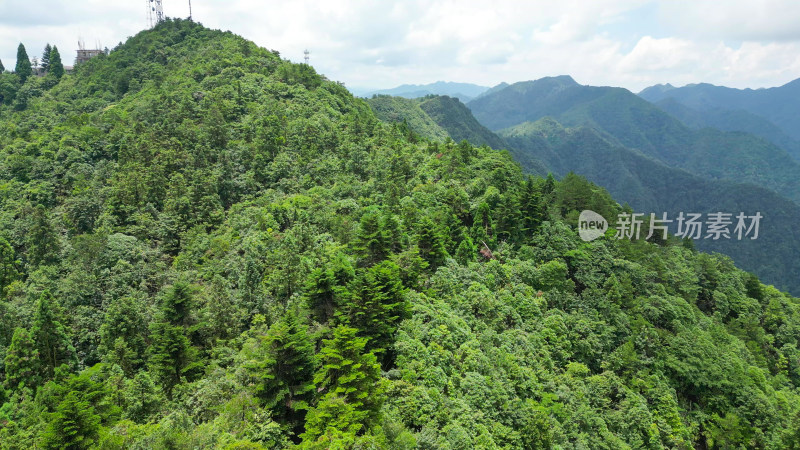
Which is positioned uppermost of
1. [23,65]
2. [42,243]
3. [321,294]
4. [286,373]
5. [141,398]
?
[23,65]

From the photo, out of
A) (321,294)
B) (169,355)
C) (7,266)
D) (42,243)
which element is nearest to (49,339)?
(169,355)

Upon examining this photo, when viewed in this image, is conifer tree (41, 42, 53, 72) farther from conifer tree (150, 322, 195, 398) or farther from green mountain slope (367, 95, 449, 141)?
conifer tree (150, 322, 195, 398)

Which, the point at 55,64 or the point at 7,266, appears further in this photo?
the point at 55,64

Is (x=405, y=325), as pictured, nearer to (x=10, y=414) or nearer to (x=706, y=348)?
(x=10, y=414)

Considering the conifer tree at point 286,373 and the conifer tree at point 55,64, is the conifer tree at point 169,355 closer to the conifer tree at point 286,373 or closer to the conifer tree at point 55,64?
the conifer tree at point 286,373

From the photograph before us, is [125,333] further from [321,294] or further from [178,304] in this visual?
[321,294]

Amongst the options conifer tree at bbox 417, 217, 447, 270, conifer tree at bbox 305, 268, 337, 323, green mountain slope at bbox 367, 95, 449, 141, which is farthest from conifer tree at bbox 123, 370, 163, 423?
green mountain slope at bbox 367, 95, 449, 141

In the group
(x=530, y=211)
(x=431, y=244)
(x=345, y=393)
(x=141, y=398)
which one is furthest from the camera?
(x=530, y=211)
